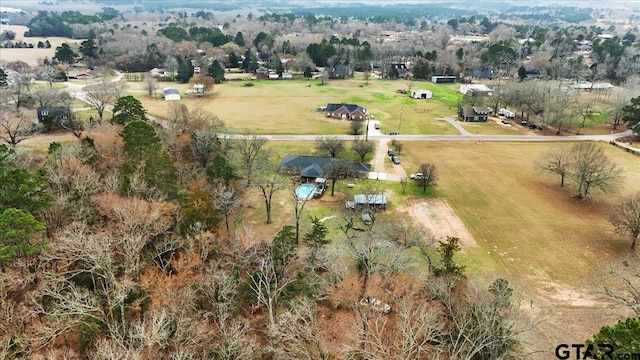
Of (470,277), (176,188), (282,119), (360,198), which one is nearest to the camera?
(470,277)

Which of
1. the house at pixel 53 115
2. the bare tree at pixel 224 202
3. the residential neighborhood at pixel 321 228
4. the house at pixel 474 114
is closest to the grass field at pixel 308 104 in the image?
the residential neighborhood at pixel 321 228

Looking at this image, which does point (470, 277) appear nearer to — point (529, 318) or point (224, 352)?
point (529, 318)

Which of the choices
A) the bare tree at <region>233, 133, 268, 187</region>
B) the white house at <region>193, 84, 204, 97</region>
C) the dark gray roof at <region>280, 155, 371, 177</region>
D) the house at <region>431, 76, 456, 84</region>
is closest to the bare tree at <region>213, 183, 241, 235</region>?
the bare tree at <region>233, 133, 268, 187</region>

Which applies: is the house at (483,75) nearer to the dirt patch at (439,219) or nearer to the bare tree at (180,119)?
the dirt patch at (439,219)

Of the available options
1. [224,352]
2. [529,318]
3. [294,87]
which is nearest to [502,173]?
[529,318]

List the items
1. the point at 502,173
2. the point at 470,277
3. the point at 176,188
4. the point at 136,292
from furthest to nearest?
1. the point at 502,173
2. the point at 176,188
3. the point at 470,277
4. the point at 136,292

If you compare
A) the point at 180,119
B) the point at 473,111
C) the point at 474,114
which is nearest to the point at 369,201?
the point at 180,119

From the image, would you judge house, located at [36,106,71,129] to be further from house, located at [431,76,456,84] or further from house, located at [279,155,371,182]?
house, located at [431,76,456,84]
